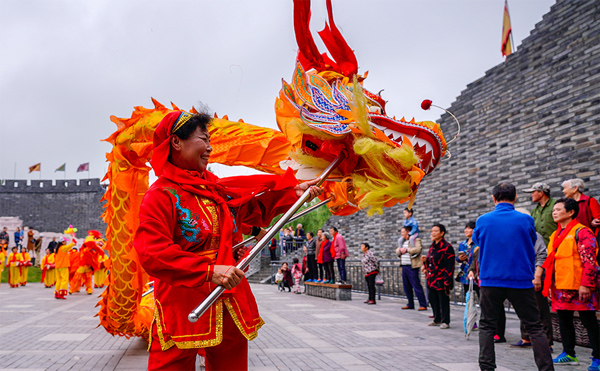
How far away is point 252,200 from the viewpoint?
249 centimetres

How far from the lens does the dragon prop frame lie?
2.73m

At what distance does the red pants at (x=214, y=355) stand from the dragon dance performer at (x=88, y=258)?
1261 cm

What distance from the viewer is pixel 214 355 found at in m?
2.15

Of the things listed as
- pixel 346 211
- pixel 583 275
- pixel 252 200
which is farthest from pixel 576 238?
pixel 252 200

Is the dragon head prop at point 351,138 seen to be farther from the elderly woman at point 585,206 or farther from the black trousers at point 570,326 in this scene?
the elderly woman at point 585,206

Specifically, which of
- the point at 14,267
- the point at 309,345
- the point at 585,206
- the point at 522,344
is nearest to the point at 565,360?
the point at 522,344

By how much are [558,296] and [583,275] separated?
37 centimetres

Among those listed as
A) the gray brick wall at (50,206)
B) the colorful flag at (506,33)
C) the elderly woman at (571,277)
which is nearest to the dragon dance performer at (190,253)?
the elderly woman at (571,277)

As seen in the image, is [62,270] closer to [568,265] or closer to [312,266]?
[312,266]

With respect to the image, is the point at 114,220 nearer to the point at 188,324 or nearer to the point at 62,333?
the point at 188,324

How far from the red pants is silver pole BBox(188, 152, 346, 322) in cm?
26

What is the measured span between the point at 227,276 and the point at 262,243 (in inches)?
12.1

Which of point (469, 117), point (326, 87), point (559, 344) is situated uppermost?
point (469, 117)

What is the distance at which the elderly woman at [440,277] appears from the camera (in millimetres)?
7252
